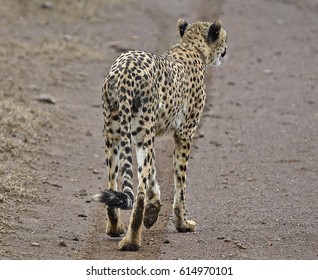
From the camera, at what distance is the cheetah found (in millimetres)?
7914

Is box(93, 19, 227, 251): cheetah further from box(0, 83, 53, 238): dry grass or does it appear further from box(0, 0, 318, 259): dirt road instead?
box(0, 83, 53, 238): dry grass

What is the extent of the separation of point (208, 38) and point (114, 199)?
2.73 meters

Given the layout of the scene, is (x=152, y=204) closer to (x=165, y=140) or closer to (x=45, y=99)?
(x=165, y=140)

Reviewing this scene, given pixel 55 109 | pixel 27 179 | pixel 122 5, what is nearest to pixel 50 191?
pixel 27 179

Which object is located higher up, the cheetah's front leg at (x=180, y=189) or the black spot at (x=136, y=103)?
the black spot at (x=136, y=103)

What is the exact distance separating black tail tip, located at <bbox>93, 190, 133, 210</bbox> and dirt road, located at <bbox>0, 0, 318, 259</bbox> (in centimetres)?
43

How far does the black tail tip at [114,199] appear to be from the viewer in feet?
24.7

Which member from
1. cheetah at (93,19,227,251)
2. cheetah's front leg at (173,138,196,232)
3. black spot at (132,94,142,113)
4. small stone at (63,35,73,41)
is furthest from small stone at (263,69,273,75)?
black spot at (132,94,142,113)

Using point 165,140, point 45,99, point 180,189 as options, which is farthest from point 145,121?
point 45,99

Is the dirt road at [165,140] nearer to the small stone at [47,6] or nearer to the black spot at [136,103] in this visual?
the small stone at [47,6]

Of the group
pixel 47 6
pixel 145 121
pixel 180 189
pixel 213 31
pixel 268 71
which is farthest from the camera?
pixel 47 6

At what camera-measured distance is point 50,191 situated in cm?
986

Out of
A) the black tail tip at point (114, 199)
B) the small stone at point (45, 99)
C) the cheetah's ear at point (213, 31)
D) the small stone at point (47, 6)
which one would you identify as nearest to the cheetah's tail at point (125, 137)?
the black tail tip at point (114, 199)

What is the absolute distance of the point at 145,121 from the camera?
805 centimetres
